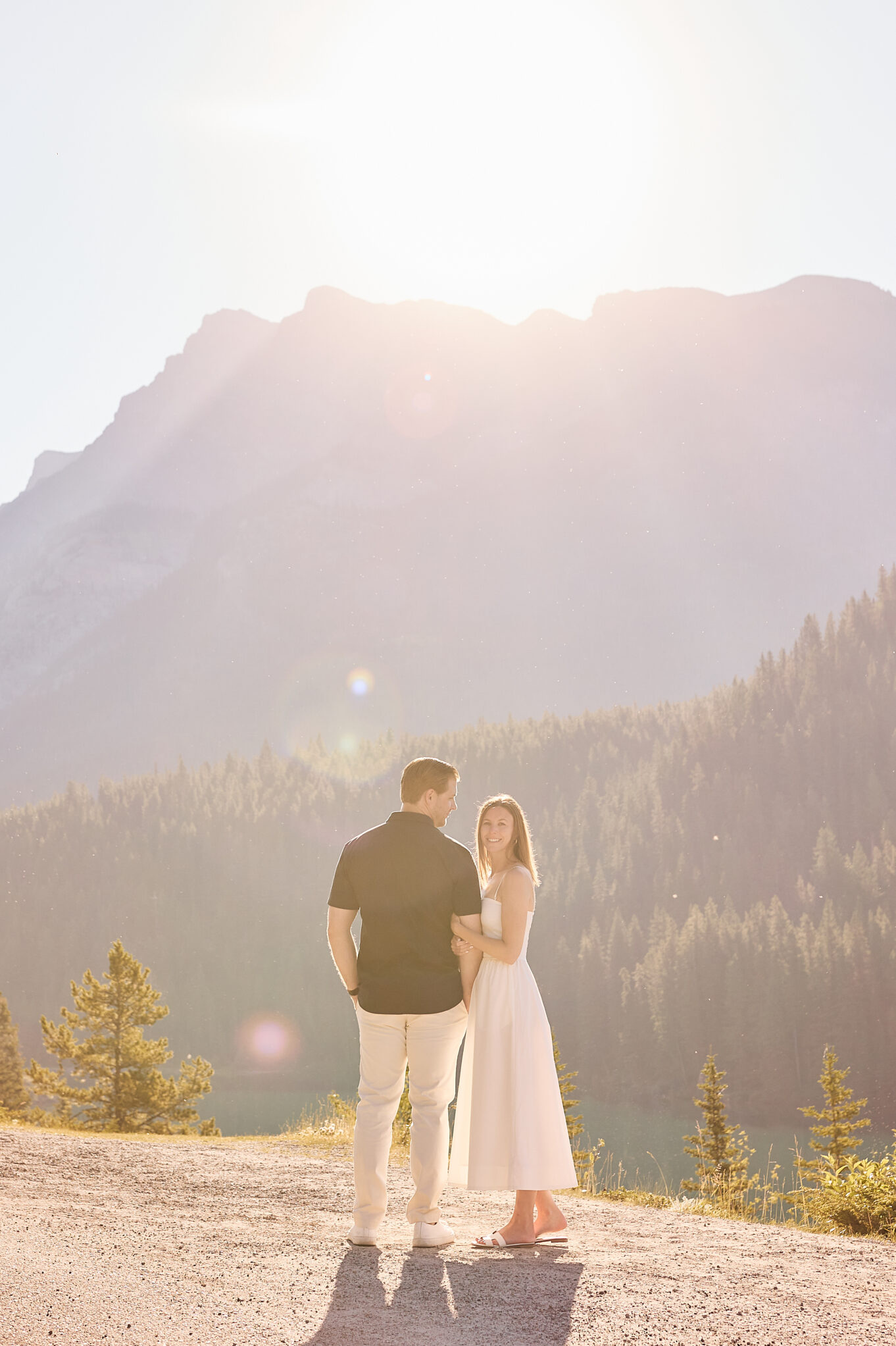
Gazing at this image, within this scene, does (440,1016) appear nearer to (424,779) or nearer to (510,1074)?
(510,1074)

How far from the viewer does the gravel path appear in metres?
4.88

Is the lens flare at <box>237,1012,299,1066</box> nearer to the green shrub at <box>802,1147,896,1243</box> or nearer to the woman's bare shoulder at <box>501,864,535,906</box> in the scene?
the green shrub at <box>802,1147,896,1243</box>

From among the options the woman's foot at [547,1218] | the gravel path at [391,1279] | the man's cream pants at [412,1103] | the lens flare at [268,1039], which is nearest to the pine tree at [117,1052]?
the gravel path at [391,1279]

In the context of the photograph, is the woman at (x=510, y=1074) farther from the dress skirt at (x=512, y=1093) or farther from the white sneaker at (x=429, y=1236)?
the white sneaker at (x=429, y=1236)

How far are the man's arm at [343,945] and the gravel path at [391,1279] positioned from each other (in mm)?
1523

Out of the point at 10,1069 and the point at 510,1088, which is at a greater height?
the point at 510,1088

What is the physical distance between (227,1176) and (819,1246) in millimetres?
4798

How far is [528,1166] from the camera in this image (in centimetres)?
665

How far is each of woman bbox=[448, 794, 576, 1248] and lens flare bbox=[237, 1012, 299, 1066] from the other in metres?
113

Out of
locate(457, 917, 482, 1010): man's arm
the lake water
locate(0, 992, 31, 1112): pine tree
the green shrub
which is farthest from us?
the lake water

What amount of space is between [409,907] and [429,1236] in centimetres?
193

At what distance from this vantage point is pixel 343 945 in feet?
22.1

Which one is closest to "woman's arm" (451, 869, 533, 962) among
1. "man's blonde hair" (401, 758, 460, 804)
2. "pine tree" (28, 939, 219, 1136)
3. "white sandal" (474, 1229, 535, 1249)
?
"man's blonde hair" (401, 758, 460, 804)

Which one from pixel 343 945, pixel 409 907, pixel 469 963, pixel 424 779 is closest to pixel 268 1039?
pixel 343 945
